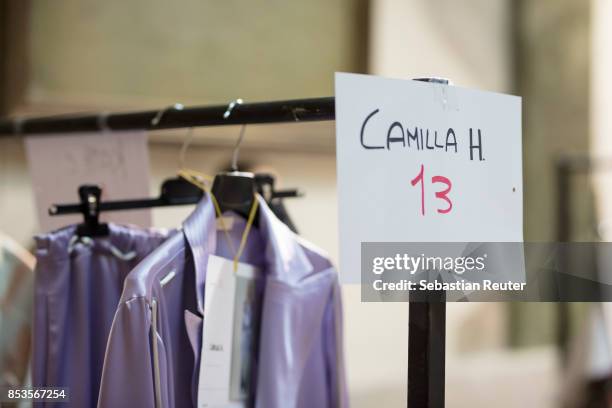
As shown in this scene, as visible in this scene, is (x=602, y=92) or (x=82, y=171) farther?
(x=602, y=92)

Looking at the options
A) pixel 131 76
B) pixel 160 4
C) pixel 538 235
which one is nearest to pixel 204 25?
pixel 160 4

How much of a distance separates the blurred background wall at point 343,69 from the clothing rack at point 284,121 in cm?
42

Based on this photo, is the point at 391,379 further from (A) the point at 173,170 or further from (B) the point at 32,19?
(B) the point at 32,19

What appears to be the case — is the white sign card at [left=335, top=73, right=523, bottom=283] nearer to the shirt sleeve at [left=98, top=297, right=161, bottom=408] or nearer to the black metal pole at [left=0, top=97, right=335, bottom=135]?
the black metal pole at [left=0, top=97, right=335, bottom=135]

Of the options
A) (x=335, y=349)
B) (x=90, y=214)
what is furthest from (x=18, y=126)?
(x=335, y=349)

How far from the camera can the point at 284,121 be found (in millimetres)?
632

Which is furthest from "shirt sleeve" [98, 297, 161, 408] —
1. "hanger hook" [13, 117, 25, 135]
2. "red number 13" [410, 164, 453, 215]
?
"hanger hook" [13, 117, 25, 135]

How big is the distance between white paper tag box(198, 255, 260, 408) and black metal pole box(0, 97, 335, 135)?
151 millimetres

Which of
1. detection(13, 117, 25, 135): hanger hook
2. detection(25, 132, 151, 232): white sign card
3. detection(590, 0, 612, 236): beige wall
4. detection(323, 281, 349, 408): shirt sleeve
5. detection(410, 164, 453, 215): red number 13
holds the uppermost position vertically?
detection(590, 0, 612, 236): beige wall

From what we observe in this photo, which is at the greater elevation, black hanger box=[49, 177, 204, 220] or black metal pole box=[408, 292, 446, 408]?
black hanger box=[49, 177, 204, 220]

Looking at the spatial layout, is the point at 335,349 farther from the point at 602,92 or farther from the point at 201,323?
the point at 602,92

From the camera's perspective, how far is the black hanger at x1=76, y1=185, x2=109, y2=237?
0.74m

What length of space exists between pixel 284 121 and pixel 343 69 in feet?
3.62

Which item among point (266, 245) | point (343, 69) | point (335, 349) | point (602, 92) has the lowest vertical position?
point (335, 349)
